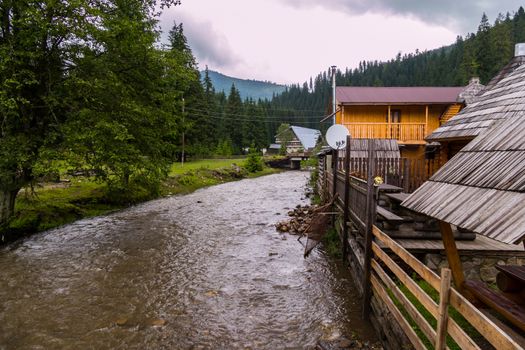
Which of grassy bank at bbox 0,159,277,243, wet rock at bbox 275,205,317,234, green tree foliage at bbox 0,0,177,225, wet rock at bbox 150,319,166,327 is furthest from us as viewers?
wet rock at bbox 275,205,317,234

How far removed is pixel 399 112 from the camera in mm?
25094

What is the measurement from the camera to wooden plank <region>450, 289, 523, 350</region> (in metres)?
2.30

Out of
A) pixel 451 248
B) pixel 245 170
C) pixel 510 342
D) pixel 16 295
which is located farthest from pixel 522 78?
pixel 245 170

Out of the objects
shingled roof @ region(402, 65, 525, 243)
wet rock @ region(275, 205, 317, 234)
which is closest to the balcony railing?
wet rock @ region(275, 205, 317, 234)

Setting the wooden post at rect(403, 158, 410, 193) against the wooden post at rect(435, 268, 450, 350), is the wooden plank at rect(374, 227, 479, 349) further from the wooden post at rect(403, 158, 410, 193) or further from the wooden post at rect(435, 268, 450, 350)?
the wooden post at rect(403, 158, 410, 193)

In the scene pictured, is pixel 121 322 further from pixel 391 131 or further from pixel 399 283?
pixel 391 131

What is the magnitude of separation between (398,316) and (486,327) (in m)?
2.20

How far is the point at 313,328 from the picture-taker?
6375mm

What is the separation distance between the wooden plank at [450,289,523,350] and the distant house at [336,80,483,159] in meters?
21.3

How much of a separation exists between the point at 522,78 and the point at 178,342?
11513mm

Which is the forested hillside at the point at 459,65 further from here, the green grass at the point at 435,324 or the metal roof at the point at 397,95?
the green grass at the point at 435,324

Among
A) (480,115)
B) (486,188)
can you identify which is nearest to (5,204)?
(486,188)

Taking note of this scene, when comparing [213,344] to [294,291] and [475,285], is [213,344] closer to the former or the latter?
[294,291]

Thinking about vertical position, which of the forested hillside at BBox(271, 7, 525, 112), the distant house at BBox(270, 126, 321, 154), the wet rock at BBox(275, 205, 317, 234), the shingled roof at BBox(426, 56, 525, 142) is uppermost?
the forested hillside at BBox(271, 7, 525, 112)
